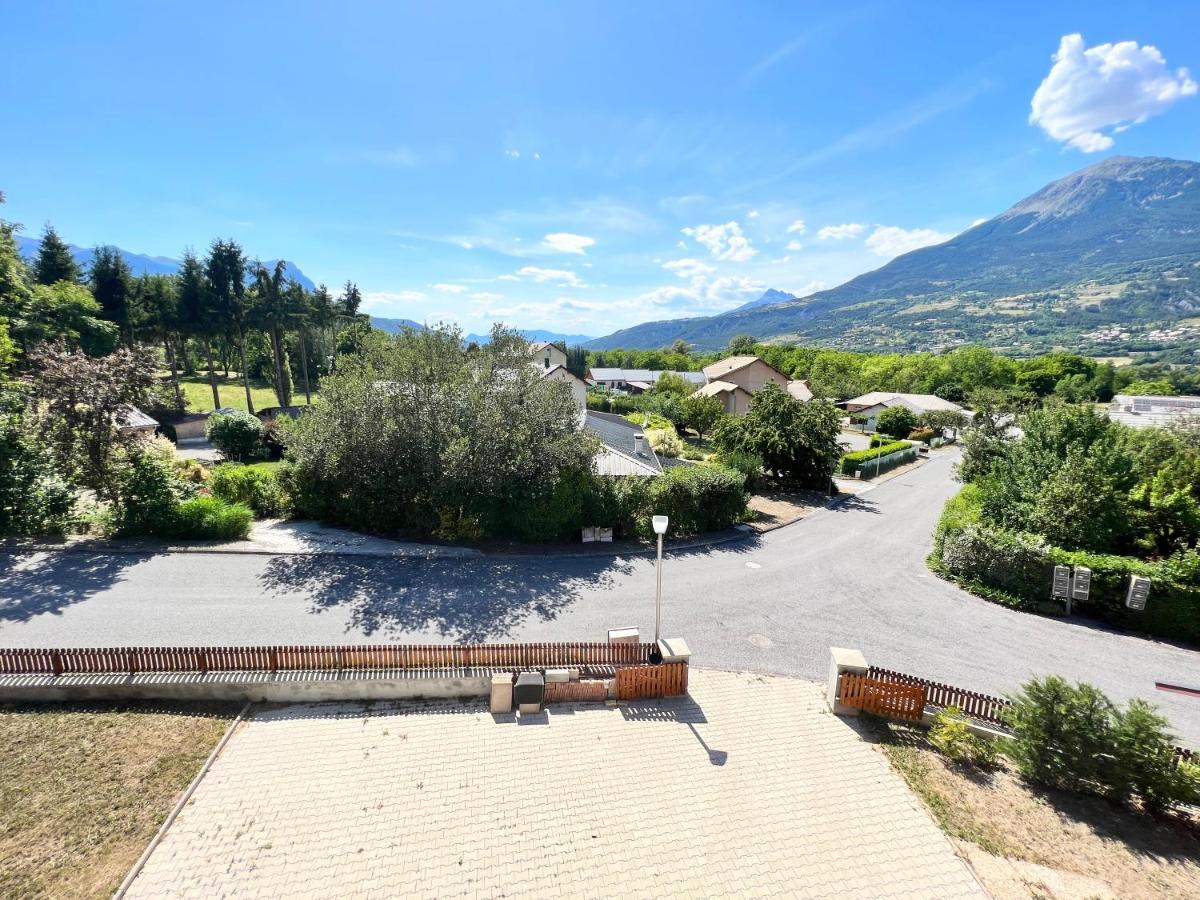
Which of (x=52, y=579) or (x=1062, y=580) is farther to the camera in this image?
(x=1062, y=580)

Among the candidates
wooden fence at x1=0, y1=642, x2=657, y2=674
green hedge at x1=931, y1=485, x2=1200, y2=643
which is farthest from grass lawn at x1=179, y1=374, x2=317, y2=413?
green hedge at x1=931, y1=485, x2=1200, y2=643

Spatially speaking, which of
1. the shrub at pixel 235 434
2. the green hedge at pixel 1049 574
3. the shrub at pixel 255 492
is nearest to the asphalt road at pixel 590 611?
the green hedge at pixel 1049 574

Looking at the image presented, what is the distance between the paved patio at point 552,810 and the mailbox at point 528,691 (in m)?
0.36

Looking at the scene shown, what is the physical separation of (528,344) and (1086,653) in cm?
1907

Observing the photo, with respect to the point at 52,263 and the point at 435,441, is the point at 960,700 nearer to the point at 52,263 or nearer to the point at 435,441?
the point at 435,441

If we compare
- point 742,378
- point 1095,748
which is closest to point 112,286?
point 742,378

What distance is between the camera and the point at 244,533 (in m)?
17.8

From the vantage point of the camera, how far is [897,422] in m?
52.4

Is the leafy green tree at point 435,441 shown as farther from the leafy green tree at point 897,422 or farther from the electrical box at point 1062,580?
the leafy green tree at point 897,422

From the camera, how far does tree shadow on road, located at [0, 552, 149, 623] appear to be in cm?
1271

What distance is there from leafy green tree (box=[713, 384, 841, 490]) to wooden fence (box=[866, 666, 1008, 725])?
17.6 meters

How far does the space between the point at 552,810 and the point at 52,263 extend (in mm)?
61137

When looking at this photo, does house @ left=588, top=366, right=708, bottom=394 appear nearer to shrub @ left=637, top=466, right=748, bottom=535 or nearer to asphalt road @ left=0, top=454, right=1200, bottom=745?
shrub @ left=637, top=466, right=748, bottom=535

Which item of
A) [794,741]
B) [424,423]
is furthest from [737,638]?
[424,423]
